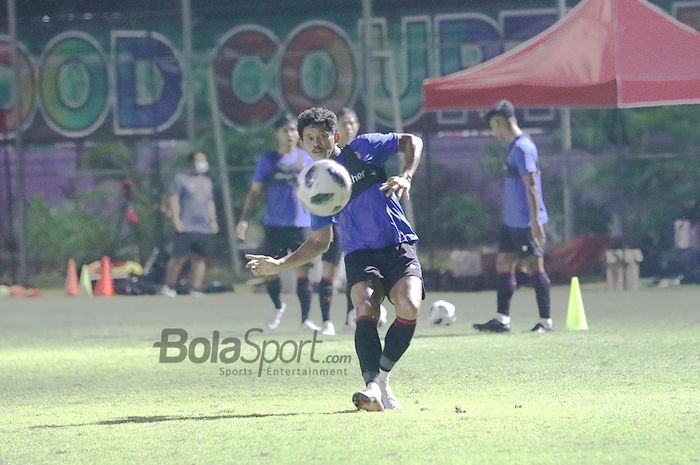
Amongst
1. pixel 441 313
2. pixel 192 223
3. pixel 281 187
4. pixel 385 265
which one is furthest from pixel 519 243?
pixel 192 223

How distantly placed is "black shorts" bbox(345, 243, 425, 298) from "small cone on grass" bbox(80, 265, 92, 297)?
16133 millimetres

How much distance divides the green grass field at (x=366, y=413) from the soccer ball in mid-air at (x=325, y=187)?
4.19 ft

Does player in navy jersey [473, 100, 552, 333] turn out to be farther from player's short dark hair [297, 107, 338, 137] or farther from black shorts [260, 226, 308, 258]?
player's short dark hair [297, 107, 338, 137]

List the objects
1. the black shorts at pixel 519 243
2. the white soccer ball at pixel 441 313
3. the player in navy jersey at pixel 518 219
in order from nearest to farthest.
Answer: the player in navy jersey at pixel 518 219 → the black shorts at pixel 519 243 → the white soccer ball at pixel 441 313

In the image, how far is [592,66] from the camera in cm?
1977

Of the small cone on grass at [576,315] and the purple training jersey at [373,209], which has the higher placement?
the purple training jersey at [373,209]

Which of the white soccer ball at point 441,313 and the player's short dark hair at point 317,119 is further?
the white soccer ball at point 441,313

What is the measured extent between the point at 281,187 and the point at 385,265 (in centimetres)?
729

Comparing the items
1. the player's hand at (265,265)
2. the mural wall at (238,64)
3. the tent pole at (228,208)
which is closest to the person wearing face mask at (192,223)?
the tent pole at (228,208)

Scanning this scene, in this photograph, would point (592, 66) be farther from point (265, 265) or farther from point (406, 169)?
point (265, 265)

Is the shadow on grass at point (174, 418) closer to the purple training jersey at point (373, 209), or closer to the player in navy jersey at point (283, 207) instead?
the purple training jersey at point (373, 209)

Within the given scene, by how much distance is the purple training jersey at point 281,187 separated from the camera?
18.3 metres

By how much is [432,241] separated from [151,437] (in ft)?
54.4

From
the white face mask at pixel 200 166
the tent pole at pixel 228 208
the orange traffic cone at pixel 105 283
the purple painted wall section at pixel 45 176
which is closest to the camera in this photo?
the white face mask at pixel 200 166
